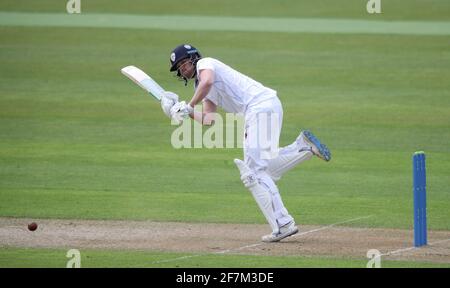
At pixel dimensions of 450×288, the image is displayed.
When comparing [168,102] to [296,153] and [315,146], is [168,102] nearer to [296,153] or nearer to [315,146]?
[296,153]

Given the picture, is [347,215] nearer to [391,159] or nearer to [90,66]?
[391,159]

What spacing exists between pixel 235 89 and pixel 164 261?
2.02 metres

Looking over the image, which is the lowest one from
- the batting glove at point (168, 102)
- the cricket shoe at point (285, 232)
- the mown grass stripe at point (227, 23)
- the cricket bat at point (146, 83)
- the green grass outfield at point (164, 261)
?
the green grass outfield at point (164, 261)

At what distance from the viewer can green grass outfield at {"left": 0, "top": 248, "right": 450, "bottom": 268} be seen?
31.5ft

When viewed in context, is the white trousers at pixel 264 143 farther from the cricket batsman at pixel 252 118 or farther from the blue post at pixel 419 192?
the blue post at pixel 419 192

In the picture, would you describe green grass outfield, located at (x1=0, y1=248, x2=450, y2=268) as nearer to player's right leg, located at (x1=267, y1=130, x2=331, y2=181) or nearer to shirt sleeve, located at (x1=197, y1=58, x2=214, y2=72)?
player's right leg, located at (x1=267, y1=130, x2=331, y2=181)

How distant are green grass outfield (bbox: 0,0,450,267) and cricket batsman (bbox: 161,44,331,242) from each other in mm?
827

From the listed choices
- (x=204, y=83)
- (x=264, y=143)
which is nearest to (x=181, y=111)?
(x=204, y=83)

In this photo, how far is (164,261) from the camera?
386 inches

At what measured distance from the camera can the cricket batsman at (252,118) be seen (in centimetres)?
1052

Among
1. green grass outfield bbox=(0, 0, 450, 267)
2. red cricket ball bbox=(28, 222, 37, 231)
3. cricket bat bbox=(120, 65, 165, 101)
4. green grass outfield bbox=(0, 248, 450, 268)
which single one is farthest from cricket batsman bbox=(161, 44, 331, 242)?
red cricket ball bbox=(28, 222, 37, 231)

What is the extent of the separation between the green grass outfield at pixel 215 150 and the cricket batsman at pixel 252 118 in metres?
0.83

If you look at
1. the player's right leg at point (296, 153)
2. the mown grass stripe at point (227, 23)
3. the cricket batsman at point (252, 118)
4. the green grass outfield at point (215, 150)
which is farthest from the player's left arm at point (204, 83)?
the mown grass stripe at point (227, 23)
